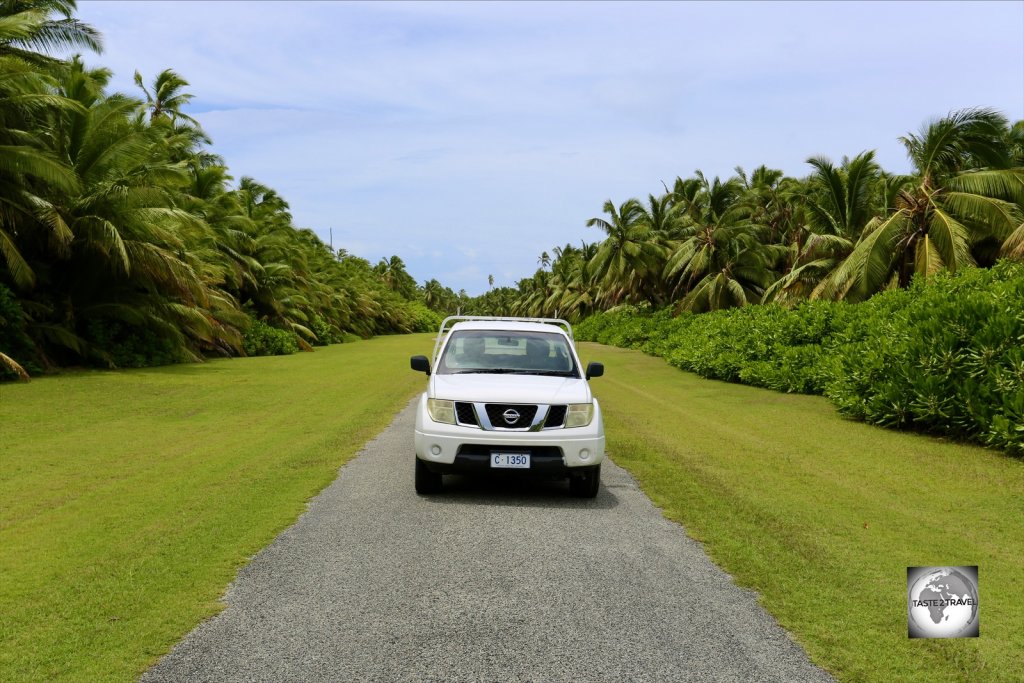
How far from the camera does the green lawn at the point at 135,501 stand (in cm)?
421

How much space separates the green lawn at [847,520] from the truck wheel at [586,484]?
0.63m

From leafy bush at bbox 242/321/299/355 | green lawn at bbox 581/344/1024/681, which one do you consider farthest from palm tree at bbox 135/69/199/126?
green lawn at bbox 581/344/1024/681

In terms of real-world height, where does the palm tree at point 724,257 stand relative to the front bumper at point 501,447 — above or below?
above

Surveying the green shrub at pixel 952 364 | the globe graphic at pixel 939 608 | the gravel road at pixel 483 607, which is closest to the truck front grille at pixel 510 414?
the gravel road at pixel 483 607

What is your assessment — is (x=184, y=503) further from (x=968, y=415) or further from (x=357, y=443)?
(x=968, y=415)

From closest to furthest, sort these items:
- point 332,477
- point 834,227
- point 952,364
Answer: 1. point 332,477
2. point 952,364
3. point 834,227

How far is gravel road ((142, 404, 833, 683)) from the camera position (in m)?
3.80

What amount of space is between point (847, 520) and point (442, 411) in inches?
153

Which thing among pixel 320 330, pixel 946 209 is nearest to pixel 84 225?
pixel 946 209

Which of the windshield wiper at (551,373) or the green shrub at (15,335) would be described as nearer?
the windshield wiper at (551,373)

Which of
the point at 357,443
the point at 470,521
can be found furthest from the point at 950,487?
the point at 357,443

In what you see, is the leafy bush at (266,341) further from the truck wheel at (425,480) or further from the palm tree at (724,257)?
the truck wheel at (425,480)

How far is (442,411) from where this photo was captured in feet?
24.1

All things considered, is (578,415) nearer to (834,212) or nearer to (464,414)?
(464,414)
